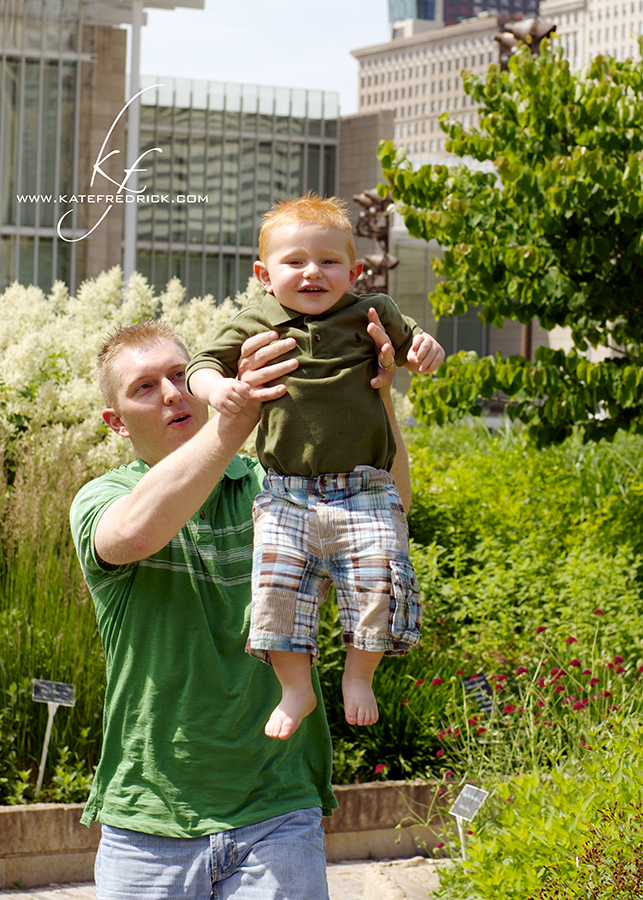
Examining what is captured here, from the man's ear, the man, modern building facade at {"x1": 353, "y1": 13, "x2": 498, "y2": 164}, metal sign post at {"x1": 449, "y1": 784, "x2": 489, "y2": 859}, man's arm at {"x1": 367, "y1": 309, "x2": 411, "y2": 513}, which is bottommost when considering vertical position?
metal sign post at {"x1": 449, "y1": 784, "x2": 489, "y2": 859}

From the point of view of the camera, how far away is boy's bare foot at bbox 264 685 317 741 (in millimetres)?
2051

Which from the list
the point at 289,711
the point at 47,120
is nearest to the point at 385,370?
the point at 289,711

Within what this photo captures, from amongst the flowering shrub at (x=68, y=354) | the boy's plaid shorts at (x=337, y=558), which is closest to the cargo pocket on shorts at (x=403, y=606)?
the boy's plaid shorts at (x=337, y=558)

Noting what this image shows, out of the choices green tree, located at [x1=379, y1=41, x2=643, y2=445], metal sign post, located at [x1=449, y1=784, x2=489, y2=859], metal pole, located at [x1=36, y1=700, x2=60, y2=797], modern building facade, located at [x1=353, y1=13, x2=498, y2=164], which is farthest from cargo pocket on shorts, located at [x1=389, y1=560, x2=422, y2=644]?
modern building facade, located at [x1=353, y1=13, x2=498, y2=164]

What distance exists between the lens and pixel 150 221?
40125 mm

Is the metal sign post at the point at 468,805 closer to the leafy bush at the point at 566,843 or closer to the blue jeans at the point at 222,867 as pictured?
the leafy bush at the point at 566,843

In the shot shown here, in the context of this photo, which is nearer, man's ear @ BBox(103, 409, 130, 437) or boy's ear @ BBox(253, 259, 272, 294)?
boy's ear @ BBox(253, 259, 272, 294)

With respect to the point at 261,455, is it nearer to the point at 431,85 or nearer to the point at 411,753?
the point at 411,753

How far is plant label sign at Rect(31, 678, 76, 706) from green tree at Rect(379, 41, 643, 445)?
140 inches

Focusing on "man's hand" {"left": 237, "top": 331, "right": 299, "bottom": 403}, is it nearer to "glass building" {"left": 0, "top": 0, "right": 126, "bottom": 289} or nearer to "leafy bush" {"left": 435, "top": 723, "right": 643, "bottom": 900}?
"leafy bush" {"left": 435, "top": 723, "right": 643, "bottom": 900}

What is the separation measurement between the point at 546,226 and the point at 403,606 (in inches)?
180

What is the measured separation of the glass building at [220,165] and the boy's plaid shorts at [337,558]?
1488 inches

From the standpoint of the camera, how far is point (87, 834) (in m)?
4.45

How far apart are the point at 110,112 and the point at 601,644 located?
3064 centimetres
